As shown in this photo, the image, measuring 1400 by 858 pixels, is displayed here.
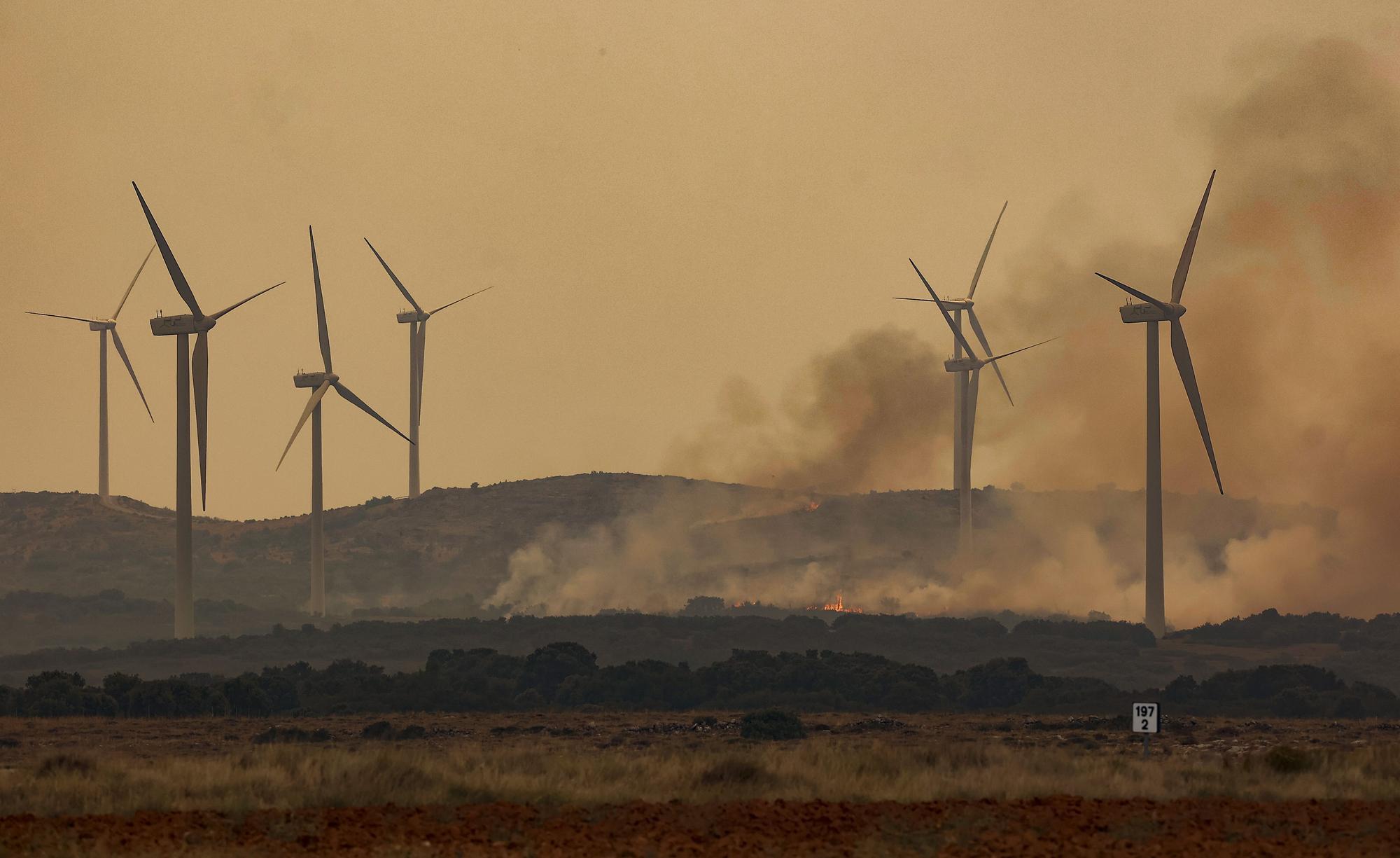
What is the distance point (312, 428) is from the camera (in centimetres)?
19150

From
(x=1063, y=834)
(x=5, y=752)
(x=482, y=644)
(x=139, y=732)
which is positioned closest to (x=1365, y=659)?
(x=482, y=644)

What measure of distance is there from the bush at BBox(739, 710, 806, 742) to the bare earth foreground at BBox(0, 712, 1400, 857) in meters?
6.06

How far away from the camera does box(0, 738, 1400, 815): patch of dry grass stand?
5041 cm

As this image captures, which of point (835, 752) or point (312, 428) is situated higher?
point (312, 428)

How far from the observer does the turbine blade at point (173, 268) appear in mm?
136000

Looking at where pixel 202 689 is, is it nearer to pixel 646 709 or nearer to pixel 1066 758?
pixel 646 709

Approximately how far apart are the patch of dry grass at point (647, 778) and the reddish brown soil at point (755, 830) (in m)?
3.35

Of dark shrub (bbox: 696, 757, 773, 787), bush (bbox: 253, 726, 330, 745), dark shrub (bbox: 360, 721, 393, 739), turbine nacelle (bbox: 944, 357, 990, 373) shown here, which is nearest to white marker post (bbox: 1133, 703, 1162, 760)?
dark shrub (bbox: 696, 757, 773, 787)

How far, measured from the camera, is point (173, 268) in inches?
5664

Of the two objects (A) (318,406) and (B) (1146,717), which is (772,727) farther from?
(A) (318,406)

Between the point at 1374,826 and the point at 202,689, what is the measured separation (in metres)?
79.8

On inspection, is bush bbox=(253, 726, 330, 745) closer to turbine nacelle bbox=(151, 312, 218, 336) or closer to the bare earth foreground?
the bare earth foreground

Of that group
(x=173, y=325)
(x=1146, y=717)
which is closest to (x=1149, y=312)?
(x=173, y=325)

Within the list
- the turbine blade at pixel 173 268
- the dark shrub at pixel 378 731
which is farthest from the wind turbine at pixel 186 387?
the dark shrub at pixel 378 731
